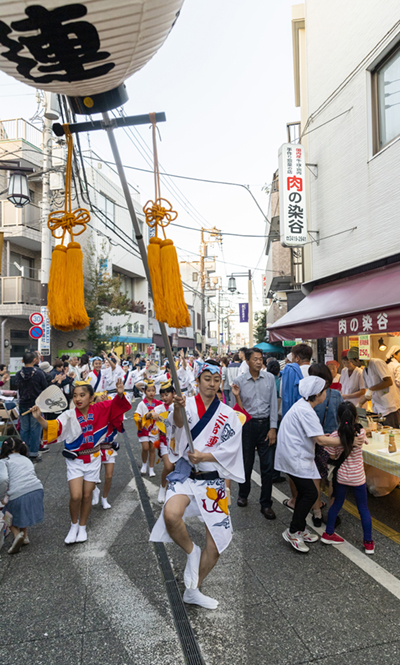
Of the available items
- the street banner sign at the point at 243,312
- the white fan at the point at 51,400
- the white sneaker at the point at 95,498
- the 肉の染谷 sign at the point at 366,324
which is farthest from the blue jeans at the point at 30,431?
the street banner sign at the point at 243,312

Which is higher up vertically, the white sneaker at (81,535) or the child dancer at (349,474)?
the child dancer at (349,474)

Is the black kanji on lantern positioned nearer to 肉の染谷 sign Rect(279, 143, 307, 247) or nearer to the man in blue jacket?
the man in blue jacket

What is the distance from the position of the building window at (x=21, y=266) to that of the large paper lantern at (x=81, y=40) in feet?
55.8

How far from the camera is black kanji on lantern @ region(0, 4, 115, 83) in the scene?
157 cm

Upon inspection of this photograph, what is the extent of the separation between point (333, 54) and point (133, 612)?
37.1 ft

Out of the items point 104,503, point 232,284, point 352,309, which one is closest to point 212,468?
point 104,503

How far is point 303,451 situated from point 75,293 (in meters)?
2.82

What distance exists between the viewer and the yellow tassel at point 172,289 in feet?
7.97

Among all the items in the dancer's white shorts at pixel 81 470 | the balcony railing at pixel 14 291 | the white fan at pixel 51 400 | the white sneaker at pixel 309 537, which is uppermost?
the balcony railing at pixel 14 291

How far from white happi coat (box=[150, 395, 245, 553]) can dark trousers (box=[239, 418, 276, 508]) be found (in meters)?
1.66

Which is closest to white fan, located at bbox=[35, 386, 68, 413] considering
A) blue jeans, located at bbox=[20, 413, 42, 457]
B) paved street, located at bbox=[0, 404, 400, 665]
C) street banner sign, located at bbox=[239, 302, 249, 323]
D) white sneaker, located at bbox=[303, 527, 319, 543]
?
paved street, located at bbox=[0, 404, 400, 665]

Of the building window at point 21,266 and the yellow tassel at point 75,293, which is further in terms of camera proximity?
the building window at point 21,266

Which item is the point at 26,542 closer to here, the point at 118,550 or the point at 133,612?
the point at 118,550

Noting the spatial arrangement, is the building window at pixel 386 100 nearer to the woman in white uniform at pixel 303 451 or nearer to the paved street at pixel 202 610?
the woman in white uniform at pixel 303 451
